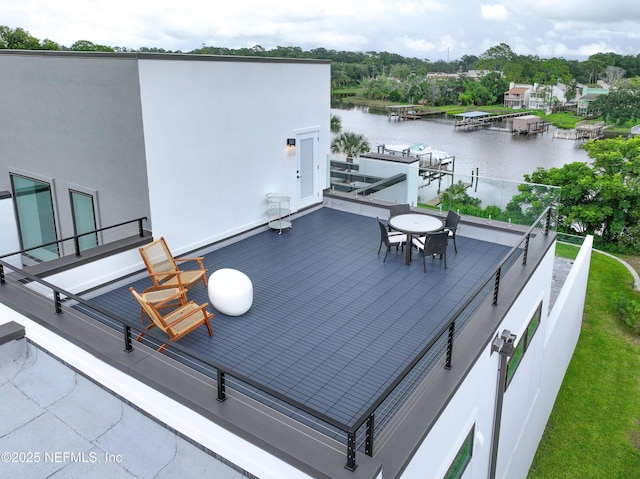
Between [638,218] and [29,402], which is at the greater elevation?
[29,402]

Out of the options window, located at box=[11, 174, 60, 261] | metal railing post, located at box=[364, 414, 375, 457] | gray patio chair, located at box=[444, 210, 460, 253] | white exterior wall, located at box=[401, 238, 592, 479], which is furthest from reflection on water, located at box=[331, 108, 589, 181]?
metal railing post, located at box=[364, 414, 375, 457]

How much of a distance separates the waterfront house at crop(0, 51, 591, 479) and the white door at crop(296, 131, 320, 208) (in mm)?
54

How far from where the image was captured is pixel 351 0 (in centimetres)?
10562

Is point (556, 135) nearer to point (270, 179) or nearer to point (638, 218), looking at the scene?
point (638, 218)

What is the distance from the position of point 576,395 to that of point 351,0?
10615 cm

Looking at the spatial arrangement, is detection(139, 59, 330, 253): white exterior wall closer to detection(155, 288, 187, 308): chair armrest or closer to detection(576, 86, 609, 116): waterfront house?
detection(155, 288, 187, 308): chair armrest

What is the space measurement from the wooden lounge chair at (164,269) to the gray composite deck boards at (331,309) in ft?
1.08

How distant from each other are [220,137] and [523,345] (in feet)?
19.4

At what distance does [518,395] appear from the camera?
8.26 meters

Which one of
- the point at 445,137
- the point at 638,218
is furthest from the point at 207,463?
the point at 445,137

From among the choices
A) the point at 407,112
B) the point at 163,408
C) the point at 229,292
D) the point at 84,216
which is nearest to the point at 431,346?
the point at 163,408

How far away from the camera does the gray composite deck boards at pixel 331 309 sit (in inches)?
218

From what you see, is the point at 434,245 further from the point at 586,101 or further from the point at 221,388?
the point at 586,101

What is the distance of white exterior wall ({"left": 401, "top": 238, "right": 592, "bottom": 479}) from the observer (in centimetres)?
500
